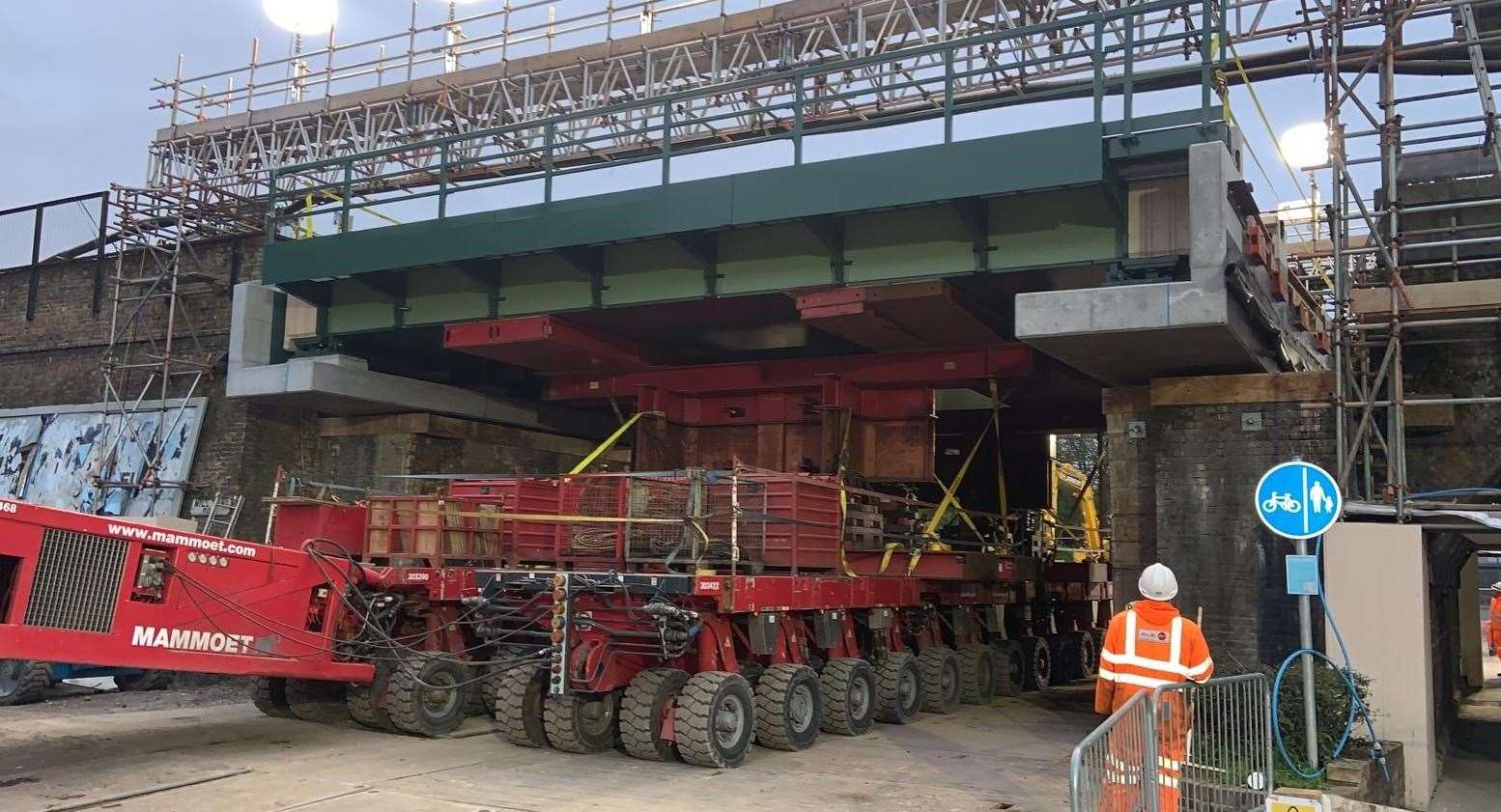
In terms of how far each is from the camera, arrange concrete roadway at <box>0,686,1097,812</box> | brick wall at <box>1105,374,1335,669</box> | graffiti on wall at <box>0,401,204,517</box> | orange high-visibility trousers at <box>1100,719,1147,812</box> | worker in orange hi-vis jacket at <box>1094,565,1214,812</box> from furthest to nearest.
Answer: graffiti on wall at <box>0,401,204,517</box> → brick wall at <box>1105,374,1335,669</box> → concrete roadway at <box>0,686,1097,812</box> → worker in orange hi-vis jacket at <box>1094,565,1214,812</box> → orange high-visibility trousers at <box>1100,719,1147,812</box>

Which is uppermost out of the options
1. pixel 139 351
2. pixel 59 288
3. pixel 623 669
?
pixel 59 288

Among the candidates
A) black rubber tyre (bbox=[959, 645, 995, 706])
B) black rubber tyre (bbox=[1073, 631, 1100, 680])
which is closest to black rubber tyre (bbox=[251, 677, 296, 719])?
black rubber tyre (bbox=[959, 645, 995, 706])

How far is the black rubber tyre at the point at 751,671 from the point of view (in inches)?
456

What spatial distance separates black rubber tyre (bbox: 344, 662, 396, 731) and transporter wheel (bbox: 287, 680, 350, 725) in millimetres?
334

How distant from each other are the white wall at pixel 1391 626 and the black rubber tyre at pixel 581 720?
6698 mm

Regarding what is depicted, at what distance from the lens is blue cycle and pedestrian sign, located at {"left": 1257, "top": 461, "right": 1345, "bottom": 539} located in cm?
814

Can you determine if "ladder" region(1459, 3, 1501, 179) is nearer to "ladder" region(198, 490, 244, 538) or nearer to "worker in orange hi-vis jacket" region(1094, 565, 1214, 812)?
"worker in orange hi-vis jacket" region(1094, 565, 1214, 812)

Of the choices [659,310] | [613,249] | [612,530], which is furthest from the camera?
[659,310]

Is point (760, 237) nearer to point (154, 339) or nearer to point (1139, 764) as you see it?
point (1139, 764)

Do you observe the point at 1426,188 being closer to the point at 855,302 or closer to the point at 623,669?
the point at 855,302

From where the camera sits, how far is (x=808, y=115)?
73.7ft

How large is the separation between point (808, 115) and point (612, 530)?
12.7 metres

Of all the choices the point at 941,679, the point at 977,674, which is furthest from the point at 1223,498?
the point at 977,674

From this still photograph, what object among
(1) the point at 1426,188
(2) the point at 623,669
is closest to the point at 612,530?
(2) the point at 623,669
